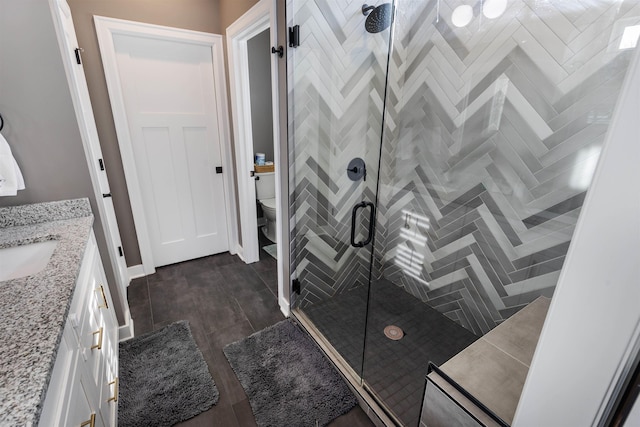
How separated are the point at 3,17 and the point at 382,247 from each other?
2.64 metres

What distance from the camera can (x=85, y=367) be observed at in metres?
0.97

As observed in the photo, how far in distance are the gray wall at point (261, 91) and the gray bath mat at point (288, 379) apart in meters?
2.32

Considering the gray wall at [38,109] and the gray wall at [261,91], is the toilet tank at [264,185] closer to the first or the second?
the gray wall at [261,91]

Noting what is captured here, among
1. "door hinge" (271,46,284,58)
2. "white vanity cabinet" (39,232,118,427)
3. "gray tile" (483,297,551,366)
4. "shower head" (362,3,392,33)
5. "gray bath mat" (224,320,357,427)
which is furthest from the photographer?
"shower head" (362,3,392,33)

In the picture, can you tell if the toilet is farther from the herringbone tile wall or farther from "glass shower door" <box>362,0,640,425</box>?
"glass shower door" <box>362,0,640,425</box>

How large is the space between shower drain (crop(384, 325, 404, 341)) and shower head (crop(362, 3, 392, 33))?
203cm

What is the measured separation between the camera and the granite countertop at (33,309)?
1.83 ft

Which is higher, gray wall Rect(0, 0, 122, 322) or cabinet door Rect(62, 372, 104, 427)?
gray wall Rect(0, 0, 122, 322)

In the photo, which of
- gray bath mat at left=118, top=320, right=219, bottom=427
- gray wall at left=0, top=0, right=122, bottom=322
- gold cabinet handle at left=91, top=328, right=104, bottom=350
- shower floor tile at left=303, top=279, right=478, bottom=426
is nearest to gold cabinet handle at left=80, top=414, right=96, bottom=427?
gold cabinet handle at left=91, top=328, right=104, bottom=350

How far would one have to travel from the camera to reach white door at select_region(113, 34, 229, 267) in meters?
2.32

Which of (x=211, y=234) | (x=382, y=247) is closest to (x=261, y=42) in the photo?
(x=211, y=234)

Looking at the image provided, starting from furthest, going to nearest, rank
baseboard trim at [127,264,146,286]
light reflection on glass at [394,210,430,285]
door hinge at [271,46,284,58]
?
baseboard trim at [127,264,146,286] → light reflection on glass at [394,210,430,285] → door hinge at [271,46,284,58]

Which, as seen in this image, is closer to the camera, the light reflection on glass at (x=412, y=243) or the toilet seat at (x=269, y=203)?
the light reflection on glass at (x=412, y=243)

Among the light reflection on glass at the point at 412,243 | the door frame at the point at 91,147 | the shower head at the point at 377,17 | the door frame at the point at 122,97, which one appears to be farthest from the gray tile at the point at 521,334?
the door frame at the point at 122,97
